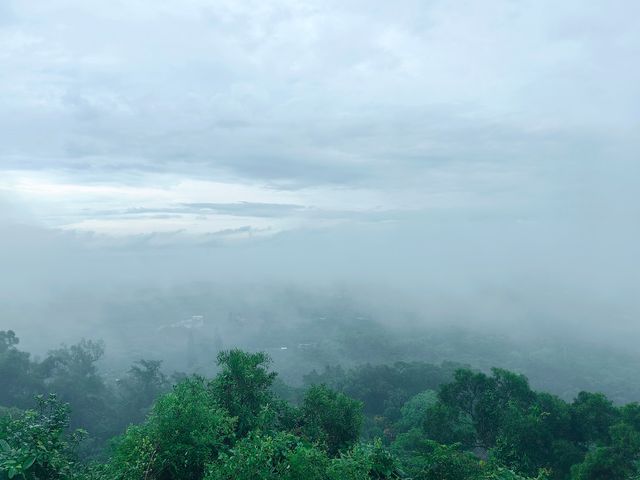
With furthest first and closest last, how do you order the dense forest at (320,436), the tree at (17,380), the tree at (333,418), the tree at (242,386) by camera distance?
1. the tree at (17,380)
2. the tree at (333,418)
3. the tree at (242,386)
4. the dense forest at (320,436)

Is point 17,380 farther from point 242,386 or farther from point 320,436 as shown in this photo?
point 320,436

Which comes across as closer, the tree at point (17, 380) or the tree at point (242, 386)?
the tree at point (242, 386)

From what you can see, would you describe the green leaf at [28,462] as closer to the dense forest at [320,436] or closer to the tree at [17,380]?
the dense forest at [320,436]

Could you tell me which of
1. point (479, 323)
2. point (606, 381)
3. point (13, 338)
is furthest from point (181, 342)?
point (606, 381)

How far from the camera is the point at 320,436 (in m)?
22.4

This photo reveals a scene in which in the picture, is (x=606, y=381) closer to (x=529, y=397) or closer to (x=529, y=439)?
(x=529, y=397)

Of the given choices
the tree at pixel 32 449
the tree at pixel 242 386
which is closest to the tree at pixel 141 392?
the tree at pixel 242 386

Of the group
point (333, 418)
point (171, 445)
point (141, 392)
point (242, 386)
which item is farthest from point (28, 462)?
point (141, 392)

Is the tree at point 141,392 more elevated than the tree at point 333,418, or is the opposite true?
the tree at point 333,418

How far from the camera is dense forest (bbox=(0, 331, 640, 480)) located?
12492mm

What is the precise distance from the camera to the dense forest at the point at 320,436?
41.0 feet

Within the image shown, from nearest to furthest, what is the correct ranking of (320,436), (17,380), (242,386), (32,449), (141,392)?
1. (32,449)
2. (320,436)
3. (242,386)
4. (17,380)
5. (141,392)

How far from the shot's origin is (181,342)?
190m

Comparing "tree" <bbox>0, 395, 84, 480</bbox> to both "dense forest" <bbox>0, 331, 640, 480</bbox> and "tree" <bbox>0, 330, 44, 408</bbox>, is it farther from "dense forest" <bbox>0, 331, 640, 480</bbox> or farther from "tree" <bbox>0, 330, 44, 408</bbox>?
"tree" <bbox>0, 330, 44, 408</bbox>
